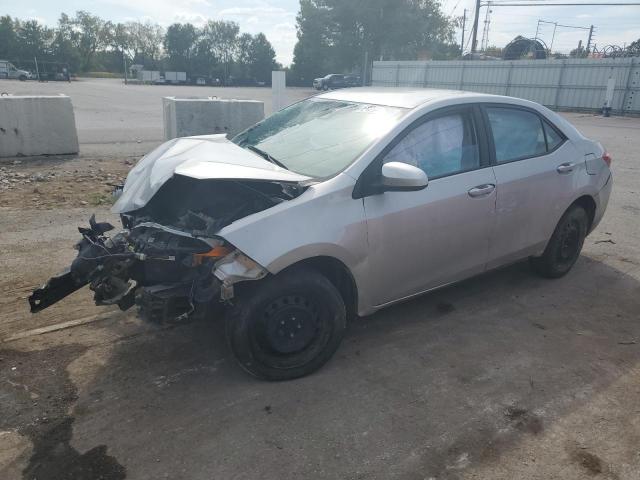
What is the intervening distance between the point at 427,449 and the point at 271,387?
101 centimetres

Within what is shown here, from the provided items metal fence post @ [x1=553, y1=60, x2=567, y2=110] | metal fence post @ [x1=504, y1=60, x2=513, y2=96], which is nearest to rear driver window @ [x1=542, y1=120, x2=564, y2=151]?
metal fence post @ [x1=553, y1=60, x2=567, y2=110]

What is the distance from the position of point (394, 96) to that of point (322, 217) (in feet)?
4.90

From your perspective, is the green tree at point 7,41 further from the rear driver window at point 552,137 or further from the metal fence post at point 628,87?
the rear driver window at point 552,137

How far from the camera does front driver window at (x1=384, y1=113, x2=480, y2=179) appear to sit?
3529 mm

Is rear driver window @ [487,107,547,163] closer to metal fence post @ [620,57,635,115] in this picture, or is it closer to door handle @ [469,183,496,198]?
door handle @ [469,183,496,198]

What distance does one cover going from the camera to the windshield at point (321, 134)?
3.44m

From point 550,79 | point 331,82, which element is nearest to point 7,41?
point 331,82

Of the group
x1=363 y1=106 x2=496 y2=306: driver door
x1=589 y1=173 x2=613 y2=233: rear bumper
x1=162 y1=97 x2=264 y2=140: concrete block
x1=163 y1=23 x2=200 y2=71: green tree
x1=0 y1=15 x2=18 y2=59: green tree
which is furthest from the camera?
x1=163 y1=23 x2=200 y2=71: green tree

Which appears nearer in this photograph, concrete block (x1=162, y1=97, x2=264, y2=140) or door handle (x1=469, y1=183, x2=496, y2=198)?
door handle (x1=469, y1=183, x2=496, y2=198)

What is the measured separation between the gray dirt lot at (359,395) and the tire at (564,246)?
179mm

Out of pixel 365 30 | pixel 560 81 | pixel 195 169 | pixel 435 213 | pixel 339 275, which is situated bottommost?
pixel 339 275

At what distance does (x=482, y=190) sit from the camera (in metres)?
3.81

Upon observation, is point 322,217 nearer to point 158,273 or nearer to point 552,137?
point 158,273

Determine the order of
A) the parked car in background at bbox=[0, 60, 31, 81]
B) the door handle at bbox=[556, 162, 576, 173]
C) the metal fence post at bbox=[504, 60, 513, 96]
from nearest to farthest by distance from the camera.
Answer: the door handle at bbox=[556, 162, 576, 173] → the metal fence post at bbox=[504, 60, 513, 96] → the parked car in background at bbox=[0, 60, 31, 81]
